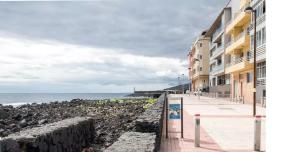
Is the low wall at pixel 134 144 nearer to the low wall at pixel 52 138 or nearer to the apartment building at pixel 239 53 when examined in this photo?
the low wall at pixel 52 138

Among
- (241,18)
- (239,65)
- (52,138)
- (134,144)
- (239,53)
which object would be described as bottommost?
(52,138)

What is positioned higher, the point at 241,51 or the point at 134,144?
the point at 241,51

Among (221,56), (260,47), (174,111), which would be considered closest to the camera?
(174,111)

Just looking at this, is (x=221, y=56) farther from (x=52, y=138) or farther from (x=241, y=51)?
(x=52, y=138)

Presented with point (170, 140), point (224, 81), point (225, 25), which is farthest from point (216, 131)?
point (224, 81)

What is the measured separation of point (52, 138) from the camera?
7.50m

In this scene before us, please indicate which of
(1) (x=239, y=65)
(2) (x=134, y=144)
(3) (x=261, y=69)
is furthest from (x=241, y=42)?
(2) (x=134, y=144)

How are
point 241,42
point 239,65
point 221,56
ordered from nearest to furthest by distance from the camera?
point 241,42 < point 239,65 < point 221,56

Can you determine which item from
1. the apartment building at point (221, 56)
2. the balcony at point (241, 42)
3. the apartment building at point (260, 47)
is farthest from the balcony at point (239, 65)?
the apartment building at point (221, 56)

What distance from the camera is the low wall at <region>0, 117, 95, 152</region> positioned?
5958mm

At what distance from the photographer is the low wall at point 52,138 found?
235 inches

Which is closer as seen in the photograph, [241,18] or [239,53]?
[241,18]
